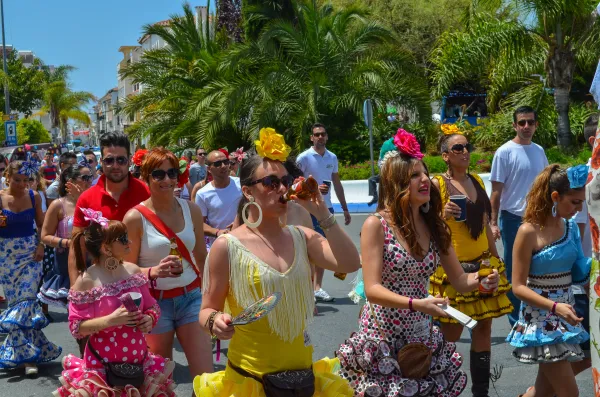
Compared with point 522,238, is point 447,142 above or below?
above

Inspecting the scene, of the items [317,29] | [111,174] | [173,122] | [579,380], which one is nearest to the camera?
[111,174]

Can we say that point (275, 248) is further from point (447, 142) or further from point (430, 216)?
point (447, 142)

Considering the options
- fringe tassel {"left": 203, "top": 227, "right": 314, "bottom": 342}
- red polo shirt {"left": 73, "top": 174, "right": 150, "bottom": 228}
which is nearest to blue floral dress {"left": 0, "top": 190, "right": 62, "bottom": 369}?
red polo shirt {"left": 73, "top": 174, "right": 150, "bottom": 228}

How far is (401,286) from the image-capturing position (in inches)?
167

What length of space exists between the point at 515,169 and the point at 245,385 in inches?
186

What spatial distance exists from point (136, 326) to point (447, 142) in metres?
2.79

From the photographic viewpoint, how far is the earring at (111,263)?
192 inches

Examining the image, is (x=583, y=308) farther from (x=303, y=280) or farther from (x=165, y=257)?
(x=165, y=257)

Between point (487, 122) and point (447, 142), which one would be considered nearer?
point (447, 142)

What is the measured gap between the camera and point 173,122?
30438 mm

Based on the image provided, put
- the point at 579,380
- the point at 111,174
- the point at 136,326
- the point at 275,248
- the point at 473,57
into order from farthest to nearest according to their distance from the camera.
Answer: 1. the point at 473,57
2. the point at 579,380
3. the point at 111,174
4. the point at 136,326
5. the point at 275,248

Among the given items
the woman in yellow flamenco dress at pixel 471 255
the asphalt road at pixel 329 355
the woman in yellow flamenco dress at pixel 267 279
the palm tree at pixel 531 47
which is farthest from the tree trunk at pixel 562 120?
the woman in yellow flamenco dress at pixel 267 279

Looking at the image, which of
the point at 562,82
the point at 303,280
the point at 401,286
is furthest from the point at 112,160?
the point at 562,82

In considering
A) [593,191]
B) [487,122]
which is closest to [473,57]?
[487,122]
